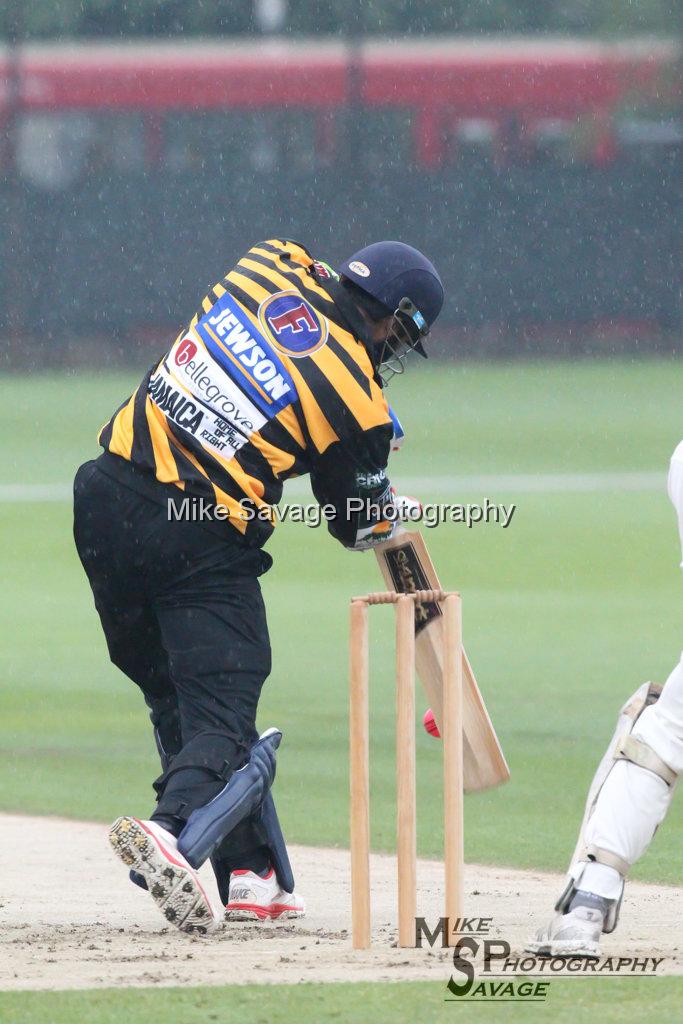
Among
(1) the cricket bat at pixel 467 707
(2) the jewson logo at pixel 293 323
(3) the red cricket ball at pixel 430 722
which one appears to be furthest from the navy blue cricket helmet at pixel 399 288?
(3) the red cricket ball at pixel 430 722

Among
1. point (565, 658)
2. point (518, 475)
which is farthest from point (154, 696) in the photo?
point (518, 475)

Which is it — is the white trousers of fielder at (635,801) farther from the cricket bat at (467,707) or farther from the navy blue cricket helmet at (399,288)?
the navy blue cricket helmet at (399,288)

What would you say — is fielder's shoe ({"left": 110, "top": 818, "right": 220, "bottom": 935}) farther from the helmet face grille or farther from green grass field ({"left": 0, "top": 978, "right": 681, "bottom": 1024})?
the helmet face grille

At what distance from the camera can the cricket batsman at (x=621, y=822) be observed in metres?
4.08

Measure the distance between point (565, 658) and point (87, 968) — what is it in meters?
5.99

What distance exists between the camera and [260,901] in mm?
4914

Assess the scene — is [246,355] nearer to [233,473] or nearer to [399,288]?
[233,473]

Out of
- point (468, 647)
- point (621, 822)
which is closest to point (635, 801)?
point (621, 822)

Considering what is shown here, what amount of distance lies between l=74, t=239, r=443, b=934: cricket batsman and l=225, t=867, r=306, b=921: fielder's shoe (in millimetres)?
18

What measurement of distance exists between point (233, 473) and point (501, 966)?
136 cm

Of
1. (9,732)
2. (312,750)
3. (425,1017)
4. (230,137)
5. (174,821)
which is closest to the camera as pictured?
(425,1017)

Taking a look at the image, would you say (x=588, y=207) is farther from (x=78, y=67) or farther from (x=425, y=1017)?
(x=425, y=1017)

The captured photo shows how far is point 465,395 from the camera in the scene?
93.4ft

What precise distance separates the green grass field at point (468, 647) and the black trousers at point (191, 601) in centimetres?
95
